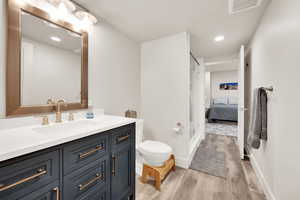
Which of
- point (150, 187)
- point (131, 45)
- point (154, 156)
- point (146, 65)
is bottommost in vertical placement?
point (150, 187)

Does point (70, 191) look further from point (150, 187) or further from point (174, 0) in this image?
point (174, 0)

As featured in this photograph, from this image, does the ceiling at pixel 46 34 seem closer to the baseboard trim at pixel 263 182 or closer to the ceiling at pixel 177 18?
the ceiling at pixel 177 18

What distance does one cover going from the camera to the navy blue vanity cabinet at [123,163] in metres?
1.13

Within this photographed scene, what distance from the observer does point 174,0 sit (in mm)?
1375

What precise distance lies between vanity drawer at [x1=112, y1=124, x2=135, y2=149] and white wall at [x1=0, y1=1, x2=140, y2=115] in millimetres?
640

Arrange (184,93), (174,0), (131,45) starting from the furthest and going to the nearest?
1. (131,45)
2. (184,93)
3. (174,0)

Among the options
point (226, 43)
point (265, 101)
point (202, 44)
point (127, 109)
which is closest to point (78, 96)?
point (127, 109)

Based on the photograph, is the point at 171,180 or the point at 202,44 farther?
the point at 202,44

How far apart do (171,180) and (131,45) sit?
7.60 feet

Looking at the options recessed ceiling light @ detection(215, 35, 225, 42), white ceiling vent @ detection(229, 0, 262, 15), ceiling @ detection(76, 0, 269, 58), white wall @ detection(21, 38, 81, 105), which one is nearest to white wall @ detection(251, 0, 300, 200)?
white ceiling vent @ detection(229, 0, 262, 15)

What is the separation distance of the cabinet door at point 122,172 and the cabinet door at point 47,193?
1.42 ft

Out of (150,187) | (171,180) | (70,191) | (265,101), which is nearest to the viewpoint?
(70,191)

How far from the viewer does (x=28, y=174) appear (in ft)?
2.06

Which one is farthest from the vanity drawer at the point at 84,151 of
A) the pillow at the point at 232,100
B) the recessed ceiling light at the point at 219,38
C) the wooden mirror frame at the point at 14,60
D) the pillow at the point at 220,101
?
the pillow at the point at 232,100
